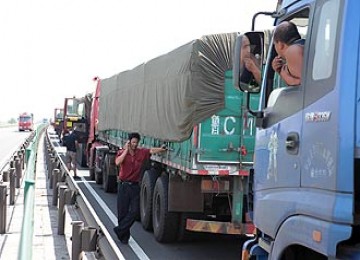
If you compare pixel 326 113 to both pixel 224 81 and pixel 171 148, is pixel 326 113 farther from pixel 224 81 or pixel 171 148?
pixel 171 148

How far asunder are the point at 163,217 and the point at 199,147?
1578 mm

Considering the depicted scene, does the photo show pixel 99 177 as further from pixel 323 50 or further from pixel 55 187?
pixel 323 50

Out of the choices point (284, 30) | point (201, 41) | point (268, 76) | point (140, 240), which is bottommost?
point (140, 240)

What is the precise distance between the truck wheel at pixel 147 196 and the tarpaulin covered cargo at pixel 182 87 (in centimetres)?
Answer: 74

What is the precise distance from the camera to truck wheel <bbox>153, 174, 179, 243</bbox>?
8.64 m

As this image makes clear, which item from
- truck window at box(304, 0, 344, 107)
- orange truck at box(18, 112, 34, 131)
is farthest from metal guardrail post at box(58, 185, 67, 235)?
orange truck at box(18, 112, 34, 131)

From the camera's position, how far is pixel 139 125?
11.6 metres

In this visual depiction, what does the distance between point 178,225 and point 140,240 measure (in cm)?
88

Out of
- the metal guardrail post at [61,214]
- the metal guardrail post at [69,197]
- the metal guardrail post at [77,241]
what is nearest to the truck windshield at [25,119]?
the metal guardrail post at [61,214]

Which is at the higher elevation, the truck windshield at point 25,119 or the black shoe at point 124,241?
the truck windshield at point 25,119

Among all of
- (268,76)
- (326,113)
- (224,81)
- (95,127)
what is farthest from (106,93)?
(326,113)

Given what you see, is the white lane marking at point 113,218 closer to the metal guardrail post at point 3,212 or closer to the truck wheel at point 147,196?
the truck wheel at point 147,196

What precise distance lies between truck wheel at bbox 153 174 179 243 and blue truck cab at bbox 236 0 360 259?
14.5ft

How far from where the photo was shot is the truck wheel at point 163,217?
340 inches
